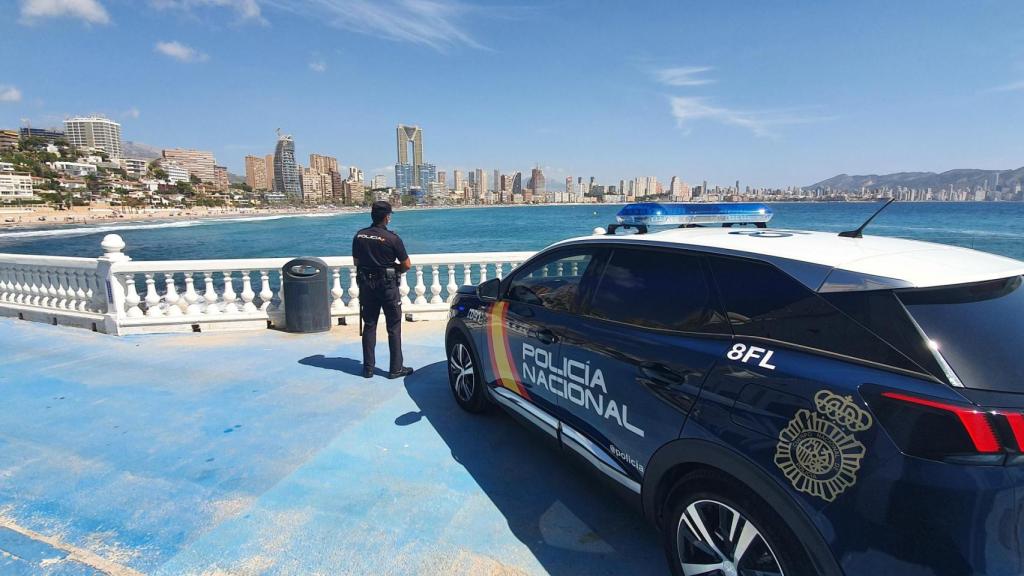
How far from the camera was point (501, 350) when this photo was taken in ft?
11.7

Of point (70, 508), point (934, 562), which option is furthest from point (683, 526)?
point (70, 508)

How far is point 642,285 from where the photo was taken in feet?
8.11

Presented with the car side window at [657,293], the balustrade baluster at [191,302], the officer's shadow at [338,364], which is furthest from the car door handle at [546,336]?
the balustrade baluster at [191,302]

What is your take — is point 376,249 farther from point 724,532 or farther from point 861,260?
point 861,260

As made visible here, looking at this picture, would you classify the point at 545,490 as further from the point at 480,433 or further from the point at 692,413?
the point at 692,413

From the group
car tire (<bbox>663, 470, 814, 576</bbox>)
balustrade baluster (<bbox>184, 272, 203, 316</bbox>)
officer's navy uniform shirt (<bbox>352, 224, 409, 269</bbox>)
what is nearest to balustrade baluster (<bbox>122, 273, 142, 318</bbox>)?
balustrade baluster (<bbox>184, 272, 203, 316</bbox>)

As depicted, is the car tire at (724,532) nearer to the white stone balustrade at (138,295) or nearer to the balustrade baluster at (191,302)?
the white stone balustrade at (138,295)

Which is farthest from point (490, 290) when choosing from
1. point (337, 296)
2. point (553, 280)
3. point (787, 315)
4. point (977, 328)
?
point (337, 296)

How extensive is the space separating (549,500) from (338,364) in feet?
10.8

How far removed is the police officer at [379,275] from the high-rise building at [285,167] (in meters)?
199

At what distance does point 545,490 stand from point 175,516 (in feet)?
6.89

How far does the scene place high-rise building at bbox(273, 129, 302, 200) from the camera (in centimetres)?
18750

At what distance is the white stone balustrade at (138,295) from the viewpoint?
673cm

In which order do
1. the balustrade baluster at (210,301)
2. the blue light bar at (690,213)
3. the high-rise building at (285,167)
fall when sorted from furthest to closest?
the high-rise building at (285,167), the balustrade baluster at (210,301), the blue light bar at (690,213)
